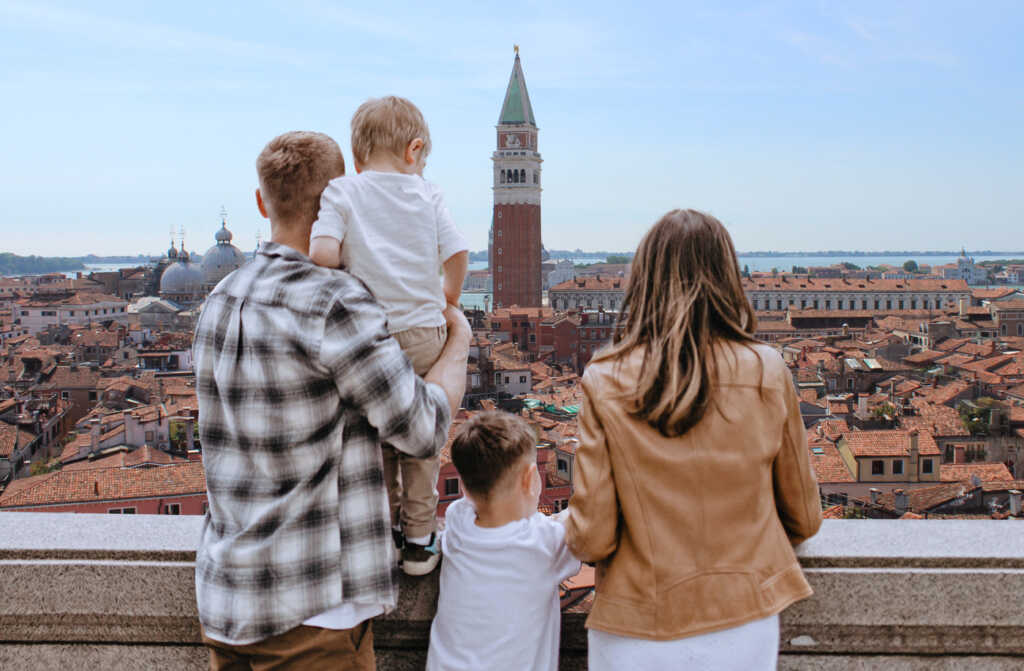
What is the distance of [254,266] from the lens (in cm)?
89

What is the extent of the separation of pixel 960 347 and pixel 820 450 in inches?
615

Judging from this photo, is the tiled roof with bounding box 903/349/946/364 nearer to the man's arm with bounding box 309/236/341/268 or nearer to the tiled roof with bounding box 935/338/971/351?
the tiled roof with bounding box 935/338/971/351

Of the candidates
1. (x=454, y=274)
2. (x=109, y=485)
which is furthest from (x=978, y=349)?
(x=454, y=274)

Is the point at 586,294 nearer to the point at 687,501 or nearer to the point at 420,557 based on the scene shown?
the point at 420,557

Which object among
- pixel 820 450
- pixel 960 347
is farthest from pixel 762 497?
pixel 960 347

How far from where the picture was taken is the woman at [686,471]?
0.85 m

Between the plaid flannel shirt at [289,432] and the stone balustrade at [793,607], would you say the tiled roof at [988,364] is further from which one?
the plaid flannel shirt at [289,432]

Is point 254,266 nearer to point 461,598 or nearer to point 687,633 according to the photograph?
point 461,598

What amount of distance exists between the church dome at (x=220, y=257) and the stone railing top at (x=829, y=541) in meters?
42.0

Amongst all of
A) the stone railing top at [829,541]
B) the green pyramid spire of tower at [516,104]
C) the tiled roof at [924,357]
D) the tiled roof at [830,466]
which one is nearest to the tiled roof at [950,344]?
the tiled roof at [924,357]

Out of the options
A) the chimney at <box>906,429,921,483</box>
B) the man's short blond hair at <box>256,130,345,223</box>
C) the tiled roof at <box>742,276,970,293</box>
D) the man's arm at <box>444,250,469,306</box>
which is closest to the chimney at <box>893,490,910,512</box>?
the chimney at <box>906,429,921,483</box>

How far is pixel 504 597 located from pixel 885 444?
1142cm

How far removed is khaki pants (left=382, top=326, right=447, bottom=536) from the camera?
1013 millimetres

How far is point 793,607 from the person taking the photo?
1.04 m
